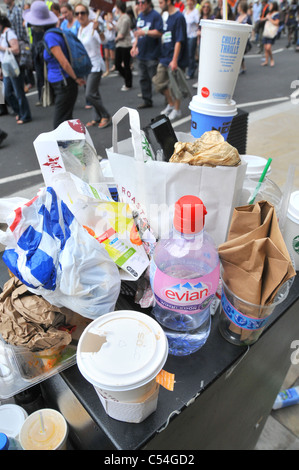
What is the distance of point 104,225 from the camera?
39.3 inches

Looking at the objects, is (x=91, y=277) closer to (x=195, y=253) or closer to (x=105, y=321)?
(x=105, y=321)

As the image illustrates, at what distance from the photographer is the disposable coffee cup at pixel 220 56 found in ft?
4.29

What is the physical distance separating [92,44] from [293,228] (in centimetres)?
504

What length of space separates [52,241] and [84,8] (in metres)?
5.26

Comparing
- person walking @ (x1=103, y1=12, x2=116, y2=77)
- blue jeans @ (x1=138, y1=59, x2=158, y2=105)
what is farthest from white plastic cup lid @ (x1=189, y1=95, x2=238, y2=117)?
person walking @ (x1=103, y1=12, x2=116, y2=77)

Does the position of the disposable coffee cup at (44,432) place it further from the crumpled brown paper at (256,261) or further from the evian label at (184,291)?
the crumpled brown paper at (256,261)

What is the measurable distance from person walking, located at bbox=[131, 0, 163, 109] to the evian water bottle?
18.1ft

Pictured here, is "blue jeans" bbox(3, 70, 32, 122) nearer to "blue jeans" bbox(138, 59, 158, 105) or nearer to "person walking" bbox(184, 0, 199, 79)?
"blue jeans" bbox(138, 59, 158, 105)

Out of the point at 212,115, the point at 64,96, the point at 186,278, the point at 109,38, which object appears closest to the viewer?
the point at 186,278

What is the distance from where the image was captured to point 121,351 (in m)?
0.75

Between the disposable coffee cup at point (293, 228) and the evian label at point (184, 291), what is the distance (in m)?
0.40

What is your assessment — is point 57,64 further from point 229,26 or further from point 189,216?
point 189,216

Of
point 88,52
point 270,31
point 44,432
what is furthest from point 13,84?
point 270,31

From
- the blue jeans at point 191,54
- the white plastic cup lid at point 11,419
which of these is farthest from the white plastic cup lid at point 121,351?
the blue jeans at point 191,54
